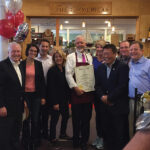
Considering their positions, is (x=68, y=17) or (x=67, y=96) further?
(x=68, y=17)

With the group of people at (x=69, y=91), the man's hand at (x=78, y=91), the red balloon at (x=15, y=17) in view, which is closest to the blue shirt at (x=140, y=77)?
the group of people at (x=69, y=91)

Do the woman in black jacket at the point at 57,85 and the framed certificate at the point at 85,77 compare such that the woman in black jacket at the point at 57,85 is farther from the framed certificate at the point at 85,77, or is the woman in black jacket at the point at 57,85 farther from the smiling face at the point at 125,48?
the smiling face at the point at 125,48

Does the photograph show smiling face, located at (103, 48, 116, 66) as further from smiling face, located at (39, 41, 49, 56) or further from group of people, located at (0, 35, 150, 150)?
smiling face, located at (39, 41, 49, 56)

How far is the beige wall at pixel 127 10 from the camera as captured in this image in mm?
5281

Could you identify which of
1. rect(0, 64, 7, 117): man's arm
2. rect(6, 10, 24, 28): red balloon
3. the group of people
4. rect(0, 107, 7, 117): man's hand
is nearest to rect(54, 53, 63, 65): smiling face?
the group of people

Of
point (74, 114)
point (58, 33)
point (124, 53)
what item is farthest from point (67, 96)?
point (58, 33)

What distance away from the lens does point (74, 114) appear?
2721mm

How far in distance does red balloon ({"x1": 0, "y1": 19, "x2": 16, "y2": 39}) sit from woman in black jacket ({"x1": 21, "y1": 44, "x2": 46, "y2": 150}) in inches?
30.4

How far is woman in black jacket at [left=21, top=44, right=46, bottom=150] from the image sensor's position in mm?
2552

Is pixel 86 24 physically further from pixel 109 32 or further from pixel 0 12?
pixel 0 12

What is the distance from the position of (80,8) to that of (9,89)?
12.9ft

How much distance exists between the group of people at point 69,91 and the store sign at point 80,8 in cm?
275

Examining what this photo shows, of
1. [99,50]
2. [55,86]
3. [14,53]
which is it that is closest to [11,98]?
[14,53]

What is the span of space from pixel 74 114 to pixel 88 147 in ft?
1.98
